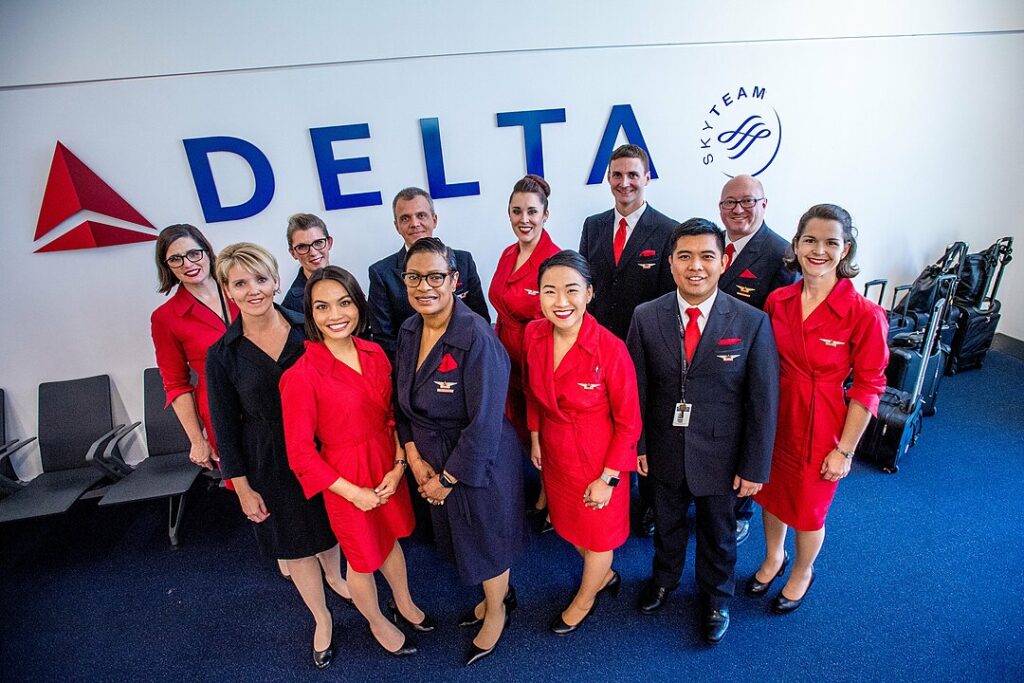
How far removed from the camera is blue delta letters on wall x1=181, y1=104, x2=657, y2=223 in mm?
3223

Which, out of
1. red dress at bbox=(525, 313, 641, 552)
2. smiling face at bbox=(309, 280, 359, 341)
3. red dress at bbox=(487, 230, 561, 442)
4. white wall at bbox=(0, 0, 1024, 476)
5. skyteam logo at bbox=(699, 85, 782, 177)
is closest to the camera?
smiling face at bbox=(309, 280, 359, 341)

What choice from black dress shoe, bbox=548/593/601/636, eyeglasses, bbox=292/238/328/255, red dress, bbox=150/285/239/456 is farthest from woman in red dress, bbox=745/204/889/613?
red dress, bbox=150/285/239/456

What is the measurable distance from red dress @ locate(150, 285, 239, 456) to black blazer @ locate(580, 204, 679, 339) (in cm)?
197

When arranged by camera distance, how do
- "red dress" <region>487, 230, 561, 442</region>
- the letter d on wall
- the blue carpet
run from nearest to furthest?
the blue carpet < "red dress" <region>487, 230, 561, 442</region> < the letter d on wall

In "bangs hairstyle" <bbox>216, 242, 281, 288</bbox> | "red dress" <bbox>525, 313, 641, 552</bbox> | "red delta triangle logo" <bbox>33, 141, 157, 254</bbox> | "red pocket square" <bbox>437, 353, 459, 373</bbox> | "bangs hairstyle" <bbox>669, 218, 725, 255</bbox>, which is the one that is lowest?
"red dress" <bbox>525, 313, 641, 552</bbox>

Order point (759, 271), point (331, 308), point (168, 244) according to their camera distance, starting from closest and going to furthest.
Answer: point (331, 308)
point (168, 244)
point (759, 271)

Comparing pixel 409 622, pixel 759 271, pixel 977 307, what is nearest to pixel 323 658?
pixel 409 622

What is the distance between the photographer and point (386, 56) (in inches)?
126

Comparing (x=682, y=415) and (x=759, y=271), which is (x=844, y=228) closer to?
(x=759, y=271)

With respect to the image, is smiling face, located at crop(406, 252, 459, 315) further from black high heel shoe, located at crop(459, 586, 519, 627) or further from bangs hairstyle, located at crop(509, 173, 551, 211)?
black high heel shoe, located at crop(459, 586, 519, 627)

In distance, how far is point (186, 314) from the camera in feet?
6.94

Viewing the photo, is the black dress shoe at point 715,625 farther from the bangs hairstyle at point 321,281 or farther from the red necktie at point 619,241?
the bangs hairstyle at point 321,281

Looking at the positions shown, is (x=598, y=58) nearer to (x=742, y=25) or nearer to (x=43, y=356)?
(x=742, y=25)

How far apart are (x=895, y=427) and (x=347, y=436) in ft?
11.6
